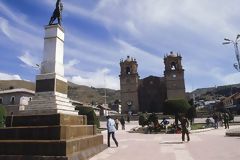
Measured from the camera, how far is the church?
214 ft

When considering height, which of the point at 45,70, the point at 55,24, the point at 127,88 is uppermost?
the point at 127,88

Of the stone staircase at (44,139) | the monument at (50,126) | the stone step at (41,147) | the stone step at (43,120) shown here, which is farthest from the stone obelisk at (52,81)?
the stone step at (41,147)

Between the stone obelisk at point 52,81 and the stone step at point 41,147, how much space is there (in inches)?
55.1

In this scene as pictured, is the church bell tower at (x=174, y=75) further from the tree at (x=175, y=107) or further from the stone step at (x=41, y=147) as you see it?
the stone step at (x=41, y=147)

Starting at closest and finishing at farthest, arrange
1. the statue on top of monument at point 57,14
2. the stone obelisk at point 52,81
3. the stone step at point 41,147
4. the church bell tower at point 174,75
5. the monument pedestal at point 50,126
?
the stone step at point 41,147
the monument pedestal at point 50,126
the stone obelisk at point 52,81
the statue on top of monument at point 57,14
the church bell tower at point 174,75

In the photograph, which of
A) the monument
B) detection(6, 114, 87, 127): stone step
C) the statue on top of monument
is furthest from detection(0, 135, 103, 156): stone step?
the statue on top of monument

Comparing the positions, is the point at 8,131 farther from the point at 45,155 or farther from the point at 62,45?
the point at 62,45

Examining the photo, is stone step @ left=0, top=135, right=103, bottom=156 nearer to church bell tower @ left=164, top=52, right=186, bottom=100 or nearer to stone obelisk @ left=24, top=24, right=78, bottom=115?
stone obelisk @ left=24, top=24, right=78, bottom=115

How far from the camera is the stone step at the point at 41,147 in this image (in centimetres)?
758

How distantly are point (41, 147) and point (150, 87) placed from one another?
63112 millimetres

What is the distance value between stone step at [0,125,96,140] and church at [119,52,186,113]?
188 ft

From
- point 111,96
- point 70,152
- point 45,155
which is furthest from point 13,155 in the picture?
point 111,96

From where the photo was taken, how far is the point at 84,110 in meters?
25.4

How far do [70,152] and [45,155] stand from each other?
0.65 metres
